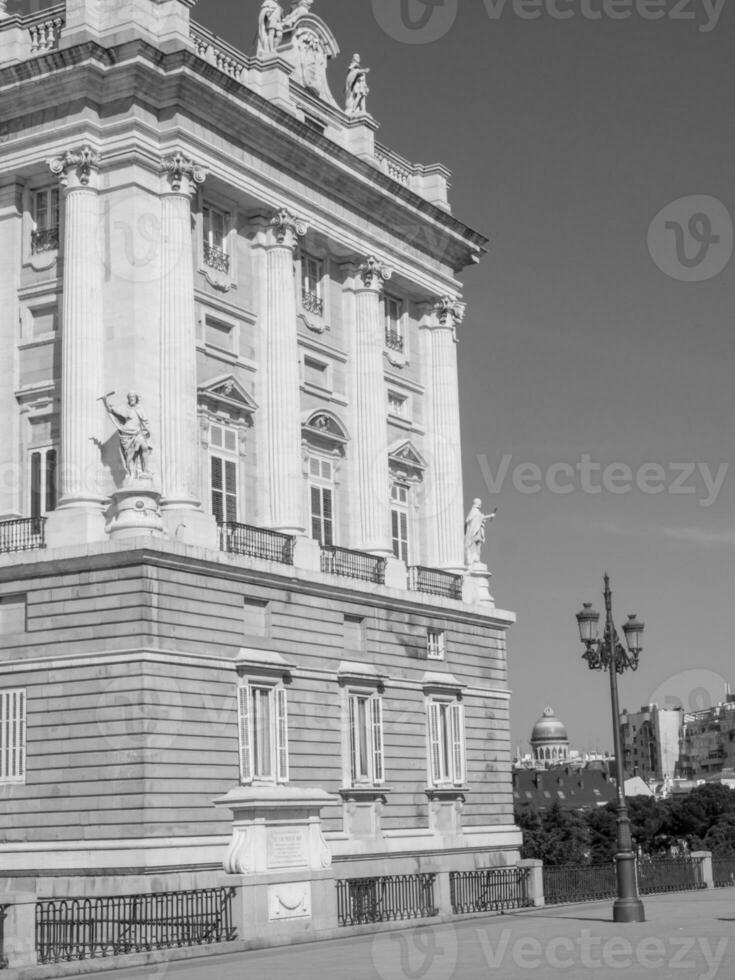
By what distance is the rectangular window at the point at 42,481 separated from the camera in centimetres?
3841

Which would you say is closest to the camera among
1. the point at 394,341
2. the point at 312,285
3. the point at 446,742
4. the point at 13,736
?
the point at 13,736

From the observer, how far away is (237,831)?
29281 mm

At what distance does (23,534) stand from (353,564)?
10.0m

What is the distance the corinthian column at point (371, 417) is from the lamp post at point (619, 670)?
995 centimetres

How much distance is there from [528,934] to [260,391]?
55.8 ft

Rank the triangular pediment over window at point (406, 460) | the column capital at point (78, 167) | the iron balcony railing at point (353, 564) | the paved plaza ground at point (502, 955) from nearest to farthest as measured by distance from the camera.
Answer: the paved plaza ground at point (502, 955), the column capital at point (78, 167), the iron balcony railing at point (353, 564), the triangular pediment over window at point (406, 460)

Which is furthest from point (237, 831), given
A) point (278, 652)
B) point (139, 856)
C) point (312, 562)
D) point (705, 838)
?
point (705, 838)

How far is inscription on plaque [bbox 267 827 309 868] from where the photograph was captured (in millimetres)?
29372

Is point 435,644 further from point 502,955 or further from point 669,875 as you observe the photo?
point 502,955

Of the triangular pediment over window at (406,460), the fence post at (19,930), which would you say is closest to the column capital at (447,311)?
the triangular pediment over window at (406,460)

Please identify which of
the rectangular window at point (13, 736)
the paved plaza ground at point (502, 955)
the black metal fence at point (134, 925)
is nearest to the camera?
the paved plaza ground at point (502, 955)

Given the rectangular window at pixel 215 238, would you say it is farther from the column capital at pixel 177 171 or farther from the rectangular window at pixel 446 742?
the rectangular window at pixel 446 742

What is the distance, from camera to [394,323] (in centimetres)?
Result: 5003

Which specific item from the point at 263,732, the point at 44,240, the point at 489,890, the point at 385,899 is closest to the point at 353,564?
the point at 263,732
